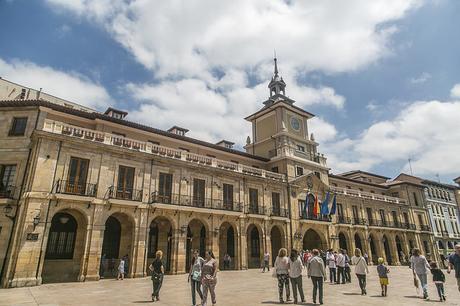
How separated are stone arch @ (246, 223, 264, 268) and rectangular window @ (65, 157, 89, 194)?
15297 millimetres

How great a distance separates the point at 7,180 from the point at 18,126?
375 cm

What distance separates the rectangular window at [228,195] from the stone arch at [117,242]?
8445mm

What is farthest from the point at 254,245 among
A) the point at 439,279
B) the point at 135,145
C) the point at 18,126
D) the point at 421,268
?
the point at 18,126

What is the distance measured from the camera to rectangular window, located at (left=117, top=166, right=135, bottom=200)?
20.5 m

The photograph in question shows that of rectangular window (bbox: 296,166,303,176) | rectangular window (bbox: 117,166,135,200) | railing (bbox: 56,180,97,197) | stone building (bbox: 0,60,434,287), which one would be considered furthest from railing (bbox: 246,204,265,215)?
railing (bbox: 56,180,97,197)

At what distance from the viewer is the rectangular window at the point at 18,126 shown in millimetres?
19609

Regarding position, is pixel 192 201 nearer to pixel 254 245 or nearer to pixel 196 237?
pixel 196 237

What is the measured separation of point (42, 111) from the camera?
20250 mm

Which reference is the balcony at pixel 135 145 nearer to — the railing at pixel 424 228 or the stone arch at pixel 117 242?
the stone arch at pixel 117 242

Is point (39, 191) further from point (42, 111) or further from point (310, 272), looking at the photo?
point (310, 272)

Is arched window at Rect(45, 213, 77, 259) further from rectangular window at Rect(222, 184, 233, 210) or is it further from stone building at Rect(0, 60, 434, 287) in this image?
rectangular window at Rect(222, 184, 233, 210)

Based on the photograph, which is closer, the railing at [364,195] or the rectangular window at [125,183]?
the rectangular window at [125,183]

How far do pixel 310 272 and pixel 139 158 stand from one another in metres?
16.0

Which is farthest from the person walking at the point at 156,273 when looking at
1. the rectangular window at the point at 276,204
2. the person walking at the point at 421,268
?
the rectangular window at the point at 276,204
